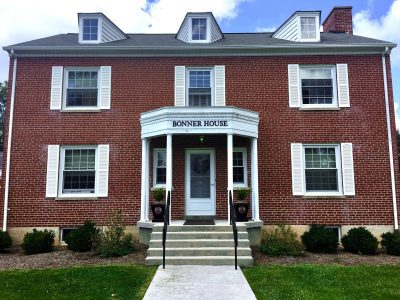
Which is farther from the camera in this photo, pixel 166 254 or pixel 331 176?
pixel 331 176

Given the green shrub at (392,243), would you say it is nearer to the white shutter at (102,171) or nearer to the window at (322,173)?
the window at (322,173)

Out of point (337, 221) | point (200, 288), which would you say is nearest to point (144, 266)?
point (200, 288)

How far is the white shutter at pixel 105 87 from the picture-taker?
1227cm

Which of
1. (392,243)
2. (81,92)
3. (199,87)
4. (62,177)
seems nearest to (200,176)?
(199,87)

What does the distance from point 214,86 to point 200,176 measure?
3196 millimetres

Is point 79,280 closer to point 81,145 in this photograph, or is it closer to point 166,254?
point 166,254

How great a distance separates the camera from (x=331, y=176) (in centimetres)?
1209

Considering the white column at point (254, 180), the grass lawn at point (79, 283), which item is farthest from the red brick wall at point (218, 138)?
the grass lawn at point (79, 283)

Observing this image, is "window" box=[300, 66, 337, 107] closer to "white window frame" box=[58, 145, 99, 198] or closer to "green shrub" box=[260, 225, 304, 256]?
"green shrub" box=[260, 225, 304, 256]

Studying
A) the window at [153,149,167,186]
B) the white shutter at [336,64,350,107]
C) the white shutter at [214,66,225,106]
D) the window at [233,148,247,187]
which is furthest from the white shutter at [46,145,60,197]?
the white shutter at [336,64,350,107]

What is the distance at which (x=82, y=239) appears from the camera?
10148 mm

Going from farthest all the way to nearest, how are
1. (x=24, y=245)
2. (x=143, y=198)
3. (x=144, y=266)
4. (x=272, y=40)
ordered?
1. (x=272, y=40)
2. (x=143, y=198)
3. (x=24, y=245)
4. (x=144, y=266)

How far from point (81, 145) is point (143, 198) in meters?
3.08

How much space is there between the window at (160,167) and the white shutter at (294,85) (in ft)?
15.7
